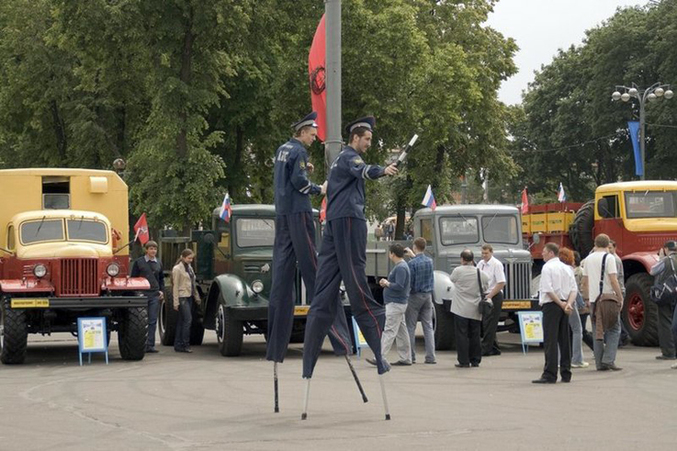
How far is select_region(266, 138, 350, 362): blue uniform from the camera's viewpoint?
12.2 meters

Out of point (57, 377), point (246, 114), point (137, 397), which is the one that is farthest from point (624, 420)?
point (246, 114)

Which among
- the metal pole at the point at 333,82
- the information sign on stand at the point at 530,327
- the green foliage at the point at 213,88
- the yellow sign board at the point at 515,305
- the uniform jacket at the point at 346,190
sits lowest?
the information sign on stand at the point at 530,327

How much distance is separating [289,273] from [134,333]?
286 inches

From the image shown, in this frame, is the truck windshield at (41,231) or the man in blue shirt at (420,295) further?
the truck windshield at (41,231)

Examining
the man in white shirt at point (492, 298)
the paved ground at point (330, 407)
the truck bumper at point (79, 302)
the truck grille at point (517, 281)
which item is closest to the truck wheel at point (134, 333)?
the truck bumper at point (79, 302)

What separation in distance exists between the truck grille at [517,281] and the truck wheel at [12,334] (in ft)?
26.4

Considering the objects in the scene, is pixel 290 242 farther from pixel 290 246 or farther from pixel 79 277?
pixel 79 277

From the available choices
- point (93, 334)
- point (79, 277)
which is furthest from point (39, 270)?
point (93, 334)

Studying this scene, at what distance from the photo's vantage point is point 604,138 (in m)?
66.1

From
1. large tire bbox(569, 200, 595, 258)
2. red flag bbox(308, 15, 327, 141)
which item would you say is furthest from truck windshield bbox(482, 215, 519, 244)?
red flag bbox(308, 15, 327, 141)

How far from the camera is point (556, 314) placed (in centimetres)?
1545

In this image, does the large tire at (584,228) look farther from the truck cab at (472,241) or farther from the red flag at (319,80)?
the red flag at (319,80)

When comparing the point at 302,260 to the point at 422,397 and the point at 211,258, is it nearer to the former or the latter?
the point at 422,397

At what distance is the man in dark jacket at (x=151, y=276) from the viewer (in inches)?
837
